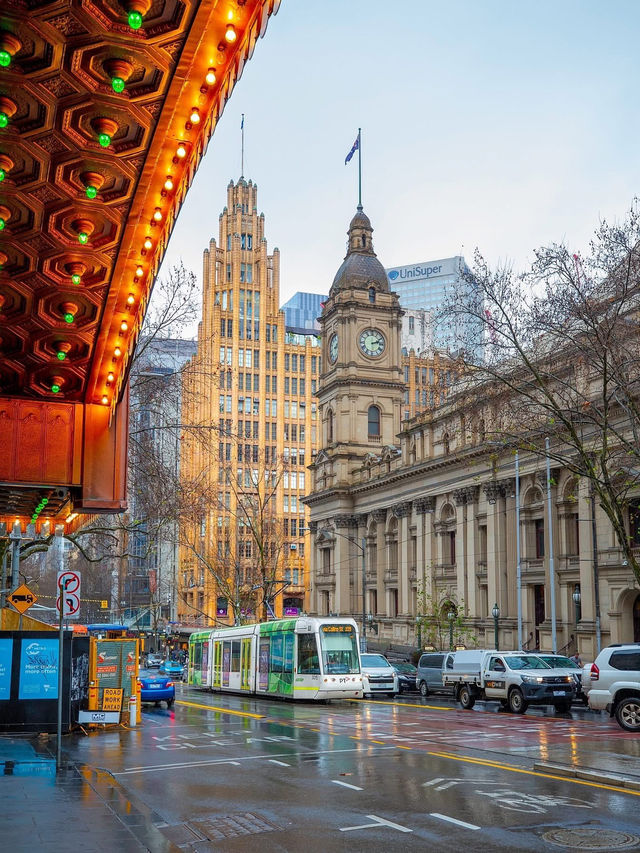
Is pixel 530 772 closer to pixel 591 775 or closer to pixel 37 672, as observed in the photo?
pixel 591 775

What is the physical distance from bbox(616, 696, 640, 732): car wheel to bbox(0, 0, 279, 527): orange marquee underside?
13309mm

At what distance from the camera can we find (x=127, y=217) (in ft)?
33.8

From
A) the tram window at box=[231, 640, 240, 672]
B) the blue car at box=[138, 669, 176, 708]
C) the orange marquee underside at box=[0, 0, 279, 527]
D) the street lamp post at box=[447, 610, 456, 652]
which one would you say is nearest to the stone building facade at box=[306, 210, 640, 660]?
the street lamp post at box=[447, 610, 456, 652]

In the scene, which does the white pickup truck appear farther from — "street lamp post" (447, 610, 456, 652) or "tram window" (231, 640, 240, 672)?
"street lamp post" (447, 610, 456, 652)

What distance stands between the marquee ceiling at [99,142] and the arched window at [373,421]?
69.4 meters

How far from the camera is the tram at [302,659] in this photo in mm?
33125

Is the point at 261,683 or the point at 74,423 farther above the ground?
the point at 74,423

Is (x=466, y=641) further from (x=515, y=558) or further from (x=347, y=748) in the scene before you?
(x=347, y=748)

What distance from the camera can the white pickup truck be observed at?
28047 millimetres

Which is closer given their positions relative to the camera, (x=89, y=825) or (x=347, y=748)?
(x=89, y=825)

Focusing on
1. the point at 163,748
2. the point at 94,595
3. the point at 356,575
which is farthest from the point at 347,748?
the point at 94,595

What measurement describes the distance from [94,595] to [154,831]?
99.8m

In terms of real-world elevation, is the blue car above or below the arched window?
below

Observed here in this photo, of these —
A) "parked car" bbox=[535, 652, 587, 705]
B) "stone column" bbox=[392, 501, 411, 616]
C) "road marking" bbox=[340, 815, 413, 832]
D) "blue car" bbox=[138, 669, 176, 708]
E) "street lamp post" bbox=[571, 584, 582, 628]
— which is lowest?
"blue car" bbox=[138, 669, 176, 708]
